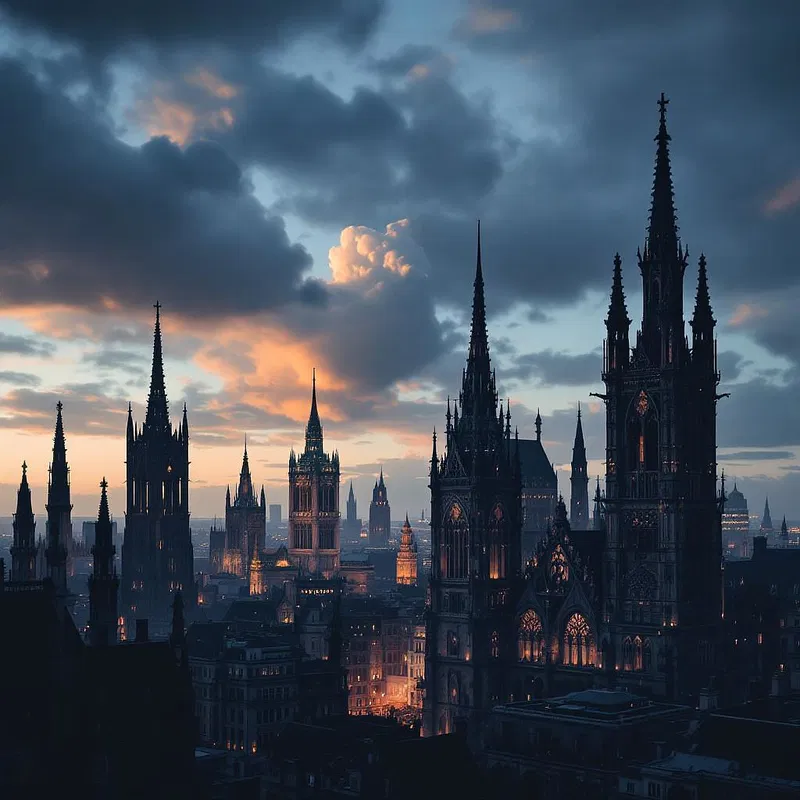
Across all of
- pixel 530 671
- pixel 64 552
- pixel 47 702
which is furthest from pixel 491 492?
pixel 47 702

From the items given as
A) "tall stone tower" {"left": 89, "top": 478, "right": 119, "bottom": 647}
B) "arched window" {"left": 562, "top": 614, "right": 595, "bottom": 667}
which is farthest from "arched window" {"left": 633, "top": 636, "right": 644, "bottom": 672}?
"tall stone tower" {"left": 89, "top": 478, "right": 119, "bottom": 647}

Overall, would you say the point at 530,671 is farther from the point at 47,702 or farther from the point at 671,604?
the point at 47,702

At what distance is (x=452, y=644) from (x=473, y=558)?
10440 millimetres

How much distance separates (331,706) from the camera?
17762cm

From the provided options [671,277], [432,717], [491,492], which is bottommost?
[432,717]

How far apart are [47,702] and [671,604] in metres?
81.8

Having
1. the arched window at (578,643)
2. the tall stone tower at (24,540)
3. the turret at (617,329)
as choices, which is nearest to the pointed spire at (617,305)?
the turret at (617,329)

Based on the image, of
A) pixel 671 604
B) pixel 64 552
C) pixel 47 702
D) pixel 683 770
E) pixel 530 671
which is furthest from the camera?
pixel 530 671

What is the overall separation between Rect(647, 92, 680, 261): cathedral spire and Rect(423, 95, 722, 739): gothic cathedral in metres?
0.15

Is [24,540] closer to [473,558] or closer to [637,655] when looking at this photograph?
[473,558]

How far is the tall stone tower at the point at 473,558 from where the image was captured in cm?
16938

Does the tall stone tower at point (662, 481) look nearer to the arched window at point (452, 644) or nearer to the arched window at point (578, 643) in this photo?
the arched window at point (578, 643)

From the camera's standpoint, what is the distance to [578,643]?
16275cm

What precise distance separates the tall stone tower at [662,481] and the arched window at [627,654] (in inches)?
4.2
